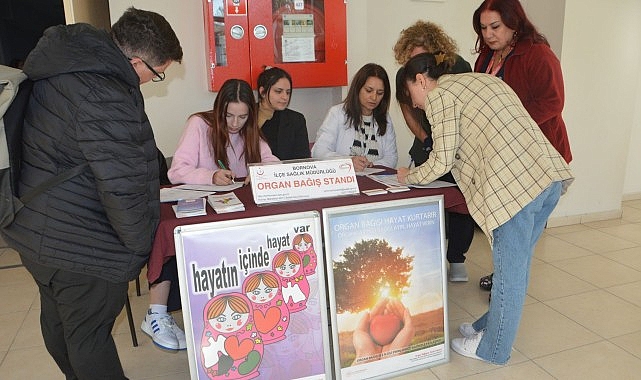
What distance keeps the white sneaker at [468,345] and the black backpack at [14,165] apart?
173 cm

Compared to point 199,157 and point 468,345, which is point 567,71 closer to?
point 468,345

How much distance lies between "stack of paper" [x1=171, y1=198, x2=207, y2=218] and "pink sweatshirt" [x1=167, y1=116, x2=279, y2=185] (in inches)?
15.1

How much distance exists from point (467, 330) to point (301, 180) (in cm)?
115

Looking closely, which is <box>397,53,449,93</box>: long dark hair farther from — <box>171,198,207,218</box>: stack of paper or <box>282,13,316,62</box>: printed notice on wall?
<box>282,13,316,62</box>: printed notice on wall

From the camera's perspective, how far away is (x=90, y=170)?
1.49 meters

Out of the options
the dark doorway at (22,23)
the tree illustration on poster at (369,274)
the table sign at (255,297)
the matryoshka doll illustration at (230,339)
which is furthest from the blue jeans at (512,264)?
the dark doorway at (22,23)

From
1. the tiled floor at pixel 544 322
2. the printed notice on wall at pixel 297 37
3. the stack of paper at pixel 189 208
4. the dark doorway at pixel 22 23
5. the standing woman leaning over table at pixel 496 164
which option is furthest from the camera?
the dark doorway at pixel 22 23

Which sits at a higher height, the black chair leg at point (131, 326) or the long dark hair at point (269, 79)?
the long dark hair at point (269, 79)

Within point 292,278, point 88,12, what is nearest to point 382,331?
point 292,278

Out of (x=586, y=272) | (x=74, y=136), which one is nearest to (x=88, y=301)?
(x=74, y=136)

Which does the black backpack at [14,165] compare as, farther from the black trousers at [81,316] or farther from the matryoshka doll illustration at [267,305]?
the matryoshka doll illustration at [267,305]

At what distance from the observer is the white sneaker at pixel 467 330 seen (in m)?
2.40

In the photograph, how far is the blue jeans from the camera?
1.97m

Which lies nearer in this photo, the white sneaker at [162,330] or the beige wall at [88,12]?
the white sneaker at [162,330]
